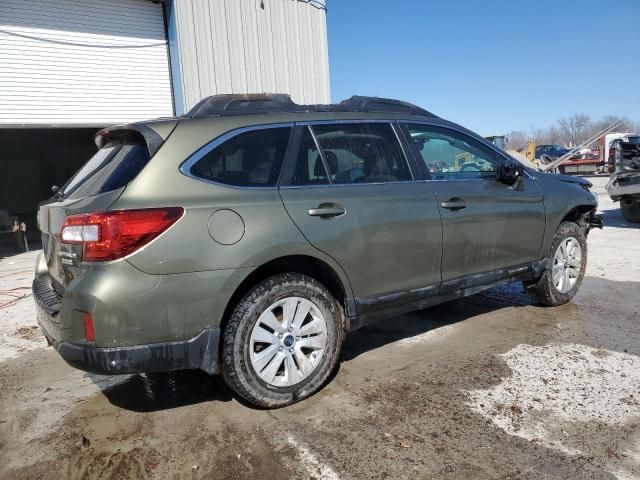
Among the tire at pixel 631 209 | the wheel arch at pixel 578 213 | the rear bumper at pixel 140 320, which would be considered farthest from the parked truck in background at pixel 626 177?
the rear bumper at pixel 140 320

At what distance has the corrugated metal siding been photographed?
11.5 metres

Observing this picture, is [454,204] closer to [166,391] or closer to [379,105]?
[379,105]

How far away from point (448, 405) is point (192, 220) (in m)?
1.84

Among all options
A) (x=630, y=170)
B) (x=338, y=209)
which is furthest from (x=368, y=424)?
(x=630, y=170)

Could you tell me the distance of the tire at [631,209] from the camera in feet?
31.8

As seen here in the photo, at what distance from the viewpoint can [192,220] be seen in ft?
8.54

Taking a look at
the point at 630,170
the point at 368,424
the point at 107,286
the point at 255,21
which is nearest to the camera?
the point at 107,286

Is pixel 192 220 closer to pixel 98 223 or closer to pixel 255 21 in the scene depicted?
pixel 98 223

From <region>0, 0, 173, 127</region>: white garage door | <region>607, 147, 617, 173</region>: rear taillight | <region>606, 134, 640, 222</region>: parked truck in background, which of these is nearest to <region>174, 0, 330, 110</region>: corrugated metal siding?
<region>0, 0, 173, 127</region>: white garage door

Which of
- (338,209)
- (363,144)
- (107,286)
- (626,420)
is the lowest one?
(626,420)

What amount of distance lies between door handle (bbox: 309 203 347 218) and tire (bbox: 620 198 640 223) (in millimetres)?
8767

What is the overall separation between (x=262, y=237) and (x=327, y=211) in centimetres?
48

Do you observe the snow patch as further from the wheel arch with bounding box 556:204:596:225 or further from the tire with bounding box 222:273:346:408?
the wheel arch with bounding box 556:204:596:225

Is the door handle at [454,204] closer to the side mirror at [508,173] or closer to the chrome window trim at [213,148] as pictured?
the side mirror at [508,173]
